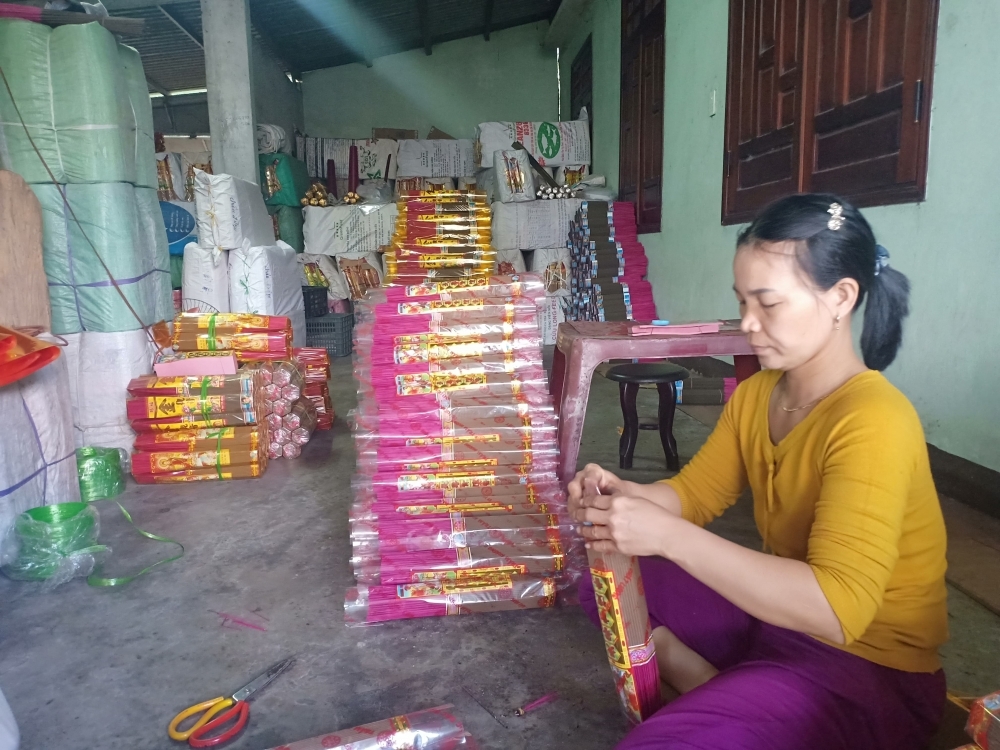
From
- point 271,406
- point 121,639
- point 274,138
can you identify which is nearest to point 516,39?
point 274,138

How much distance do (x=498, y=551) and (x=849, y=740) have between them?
1.06 meters

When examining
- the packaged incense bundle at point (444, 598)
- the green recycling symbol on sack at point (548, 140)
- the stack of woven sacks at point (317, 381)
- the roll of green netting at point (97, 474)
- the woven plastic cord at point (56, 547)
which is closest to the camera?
the packaged incense bundle at point (444, 598)

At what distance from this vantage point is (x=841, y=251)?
101 cm

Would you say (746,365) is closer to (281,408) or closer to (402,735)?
(402,735)

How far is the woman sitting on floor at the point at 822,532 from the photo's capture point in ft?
3.00

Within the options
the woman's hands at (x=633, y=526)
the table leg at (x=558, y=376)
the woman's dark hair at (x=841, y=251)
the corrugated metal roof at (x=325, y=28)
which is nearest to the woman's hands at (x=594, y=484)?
the woman's hands at (x=633, y=526)

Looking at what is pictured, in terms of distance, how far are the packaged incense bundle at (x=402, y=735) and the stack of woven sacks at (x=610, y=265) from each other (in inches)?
193

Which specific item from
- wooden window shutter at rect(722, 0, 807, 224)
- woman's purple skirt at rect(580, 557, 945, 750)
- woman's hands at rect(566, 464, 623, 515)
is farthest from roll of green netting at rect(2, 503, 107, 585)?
wooden window shutter at rect(722, 0, 807, 224)

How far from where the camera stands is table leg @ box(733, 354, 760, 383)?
2.57 meters

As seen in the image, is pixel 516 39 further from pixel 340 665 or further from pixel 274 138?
pixel 340 665

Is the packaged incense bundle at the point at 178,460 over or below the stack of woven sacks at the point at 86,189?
below

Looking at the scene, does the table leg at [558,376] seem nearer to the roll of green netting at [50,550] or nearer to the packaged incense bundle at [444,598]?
the packaged incense bundle at [444,598]

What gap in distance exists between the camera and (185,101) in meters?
11.0

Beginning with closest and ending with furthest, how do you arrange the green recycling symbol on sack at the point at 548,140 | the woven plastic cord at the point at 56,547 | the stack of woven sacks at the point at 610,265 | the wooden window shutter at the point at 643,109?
the woven plastic cord at the point at 56,547, the wooden window shutter at the point at 643,109, the stack of woven sacks at the point at 610,265, the green recycling symbol on sack at the point at 548,140
